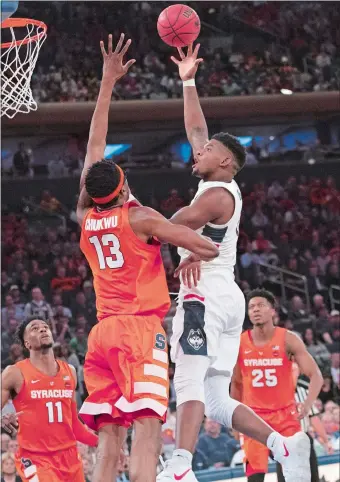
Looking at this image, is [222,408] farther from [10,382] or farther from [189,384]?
[10,382]

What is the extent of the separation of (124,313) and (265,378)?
10.2 feet

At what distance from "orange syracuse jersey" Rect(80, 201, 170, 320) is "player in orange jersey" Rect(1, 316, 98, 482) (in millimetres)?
1662

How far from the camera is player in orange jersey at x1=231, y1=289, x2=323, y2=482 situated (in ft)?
26.0

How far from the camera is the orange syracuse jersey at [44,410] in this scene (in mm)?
6785

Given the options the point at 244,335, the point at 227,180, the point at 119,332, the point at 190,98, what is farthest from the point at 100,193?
the point at 244,335

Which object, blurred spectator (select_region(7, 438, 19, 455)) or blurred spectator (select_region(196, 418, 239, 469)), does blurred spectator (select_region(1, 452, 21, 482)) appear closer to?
blurred spectator (select_region(7, 438, 19, 455))

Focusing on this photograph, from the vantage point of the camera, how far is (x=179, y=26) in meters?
6.59

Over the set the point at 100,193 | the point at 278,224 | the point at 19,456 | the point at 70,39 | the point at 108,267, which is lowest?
the point at 19,456

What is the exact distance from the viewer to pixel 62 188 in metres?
19.6

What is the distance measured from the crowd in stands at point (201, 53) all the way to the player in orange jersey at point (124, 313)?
1312cm

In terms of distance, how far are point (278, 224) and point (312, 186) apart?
1517 millimetres

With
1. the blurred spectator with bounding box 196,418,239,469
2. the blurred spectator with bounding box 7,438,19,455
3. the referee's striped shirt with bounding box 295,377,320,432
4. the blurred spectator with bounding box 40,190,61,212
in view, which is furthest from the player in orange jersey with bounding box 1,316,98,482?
the blurred spectator with bounding box 40,190,61,212

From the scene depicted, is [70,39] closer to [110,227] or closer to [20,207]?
[20,207]

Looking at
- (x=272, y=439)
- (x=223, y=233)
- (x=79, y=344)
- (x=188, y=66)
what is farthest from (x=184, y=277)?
(x=79, y=344)
